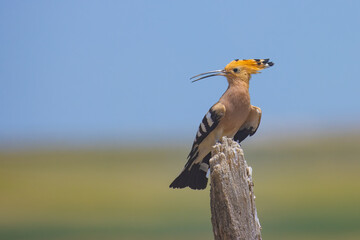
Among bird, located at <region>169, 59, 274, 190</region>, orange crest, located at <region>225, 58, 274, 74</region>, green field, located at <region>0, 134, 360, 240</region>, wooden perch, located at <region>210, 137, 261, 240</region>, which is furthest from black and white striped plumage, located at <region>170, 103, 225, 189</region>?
green field, located at <region>0, 134, 360, 240</region>

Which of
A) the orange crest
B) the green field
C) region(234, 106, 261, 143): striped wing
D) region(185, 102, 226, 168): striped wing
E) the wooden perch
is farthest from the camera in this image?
the green field

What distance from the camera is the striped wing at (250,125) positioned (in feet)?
22.4

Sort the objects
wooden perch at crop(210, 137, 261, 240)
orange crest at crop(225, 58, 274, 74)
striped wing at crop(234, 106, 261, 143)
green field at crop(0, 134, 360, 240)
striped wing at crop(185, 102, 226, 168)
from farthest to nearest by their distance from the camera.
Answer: green field at crop(0, 134, 360, 240) → striped wing at crop(234, 106, 261, 143) → orange crest at crop(225, 58, 274, 74) → striped wing at crop(185, 102, 226, 168) → wooden perch at crop(210, 137, 261, 240)

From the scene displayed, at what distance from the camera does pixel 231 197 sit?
18.2 ft

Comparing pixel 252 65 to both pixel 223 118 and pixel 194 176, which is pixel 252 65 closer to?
pixel 223 118

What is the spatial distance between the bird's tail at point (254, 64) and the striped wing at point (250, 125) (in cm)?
39

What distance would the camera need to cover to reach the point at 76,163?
33875 millimetres

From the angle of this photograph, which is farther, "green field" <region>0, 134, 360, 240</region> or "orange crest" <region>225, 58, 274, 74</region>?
"green field" <region>0, 134, 360, 240</region>

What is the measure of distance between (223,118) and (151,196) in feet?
62.4

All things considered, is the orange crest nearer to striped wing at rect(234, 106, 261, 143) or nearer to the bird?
the bird

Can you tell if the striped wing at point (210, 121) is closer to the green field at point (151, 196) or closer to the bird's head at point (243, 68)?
the bird's head at point (243, 68)

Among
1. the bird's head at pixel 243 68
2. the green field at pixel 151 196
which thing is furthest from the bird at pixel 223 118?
the green field at pixel 151 196

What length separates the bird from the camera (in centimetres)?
652

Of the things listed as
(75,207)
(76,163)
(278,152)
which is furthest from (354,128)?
(75,207)
